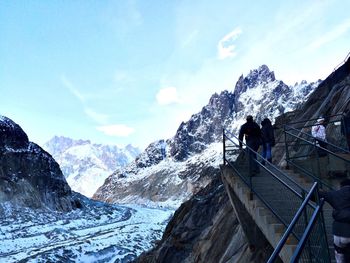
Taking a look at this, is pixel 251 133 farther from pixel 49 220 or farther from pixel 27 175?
pixel 27 175

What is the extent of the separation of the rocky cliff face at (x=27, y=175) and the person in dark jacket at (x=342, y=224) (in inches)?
2143

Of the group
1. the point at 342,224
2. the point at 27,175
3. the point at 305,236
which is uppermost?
the point at 27,175

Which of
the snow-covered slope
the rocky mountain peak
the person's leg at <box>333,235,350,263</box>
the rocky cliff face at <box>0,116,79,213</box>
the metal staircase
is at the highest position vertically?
the rocky mountain peak

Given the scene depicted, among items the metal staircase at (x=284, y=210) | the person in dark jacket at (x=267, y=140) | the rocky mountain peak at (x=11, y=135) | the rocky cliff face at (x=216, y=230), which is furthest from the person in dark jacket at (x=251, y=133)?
the rocky mountain peak at (x=11, y=135)

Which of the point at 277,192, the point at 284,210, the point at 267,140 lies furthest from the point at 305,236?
the point at 267,140

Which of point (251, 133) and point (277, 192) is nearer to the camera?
point (277, 192)

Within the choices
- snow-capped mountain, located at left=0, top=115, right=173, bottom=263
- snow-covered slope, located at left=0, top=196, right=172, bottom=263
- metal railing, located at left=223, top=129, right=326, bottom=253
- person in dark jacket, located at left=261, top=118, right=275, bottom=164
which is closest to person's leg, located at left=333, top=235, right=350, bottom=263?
metal railing, located at left=223, top=129, right=326, bottom=253

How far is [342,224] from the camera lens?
15.8 feet

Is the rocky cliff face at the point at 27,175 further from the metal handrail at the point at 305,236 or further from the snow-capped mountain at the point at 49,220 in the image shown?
the metal handrail at the point at 305,236

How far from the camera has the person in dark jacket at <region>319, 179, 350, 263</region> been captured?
15.5ft

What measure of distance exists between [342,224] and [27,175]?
62.1 meters

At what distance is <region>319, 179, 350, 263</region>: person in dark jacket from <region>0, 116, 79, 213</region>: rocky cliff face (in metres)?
54.4

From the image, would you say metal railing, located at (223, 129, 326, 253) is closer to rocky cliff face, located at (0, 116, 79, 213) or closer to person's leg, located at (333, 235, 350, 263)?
person's leg, located at (333, 235, 350, 263)

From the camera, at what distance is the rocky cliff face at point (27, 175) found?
55906 mm
